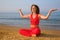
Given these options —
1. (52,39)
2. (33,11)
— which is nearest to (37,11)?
(33,11)

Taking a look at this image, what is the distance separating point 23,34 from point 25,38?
36 cm

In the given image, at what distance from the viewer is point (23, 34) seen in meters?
5.08

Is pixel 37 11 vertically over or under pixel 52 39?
over

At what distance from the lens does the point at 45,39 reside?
463cm

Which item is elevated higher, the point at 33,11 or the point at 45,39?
the point at 33,11

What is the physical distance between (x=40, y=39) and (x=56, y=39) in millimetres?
329

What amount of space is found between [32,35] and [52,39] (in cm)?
50

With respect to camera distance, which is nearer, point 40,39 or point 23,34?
point 40,39

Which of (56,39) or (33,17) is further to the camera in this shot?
(33,17)

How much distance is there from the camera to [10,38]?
4684 millimetres

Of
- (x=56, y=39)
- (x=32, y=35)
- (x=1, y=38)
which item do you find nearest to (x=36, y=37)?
(x=32, y=35)

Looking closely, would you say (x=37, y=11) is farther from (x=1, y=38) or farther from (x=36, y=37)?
(x=1, y=38)

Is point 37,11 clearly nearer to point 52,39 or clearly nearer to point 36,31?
point 36,31

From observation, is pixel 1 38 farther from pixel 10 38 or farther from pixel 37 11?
pixel 37 11
